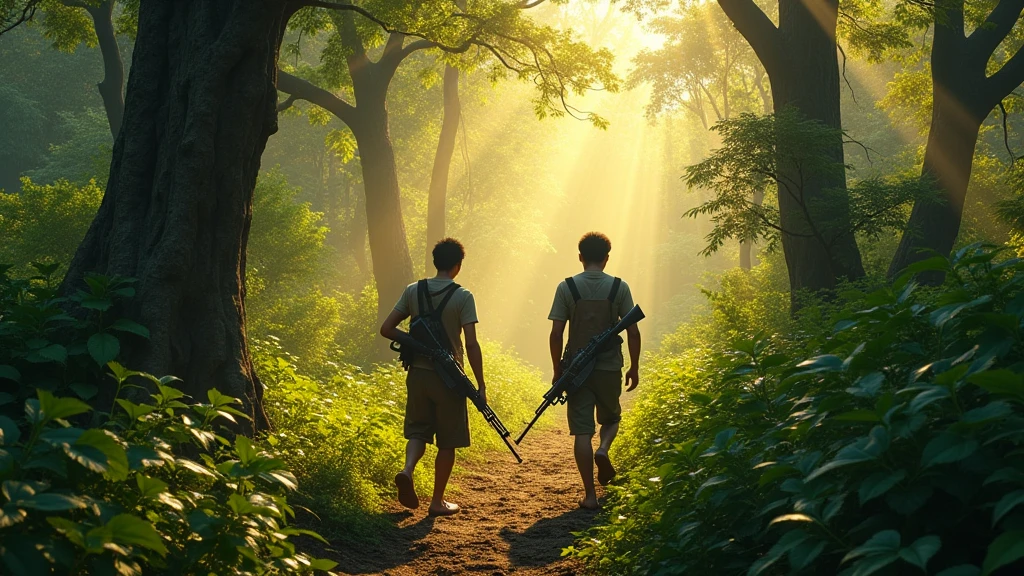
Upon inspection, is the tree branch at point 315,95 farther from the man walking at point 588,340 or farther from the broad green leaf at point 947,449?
the broad green leaf at point 947,449

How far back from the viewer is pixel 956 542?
250cm

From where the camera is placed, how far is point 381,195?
1656cm

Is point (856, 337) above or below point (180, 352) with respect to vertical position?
below

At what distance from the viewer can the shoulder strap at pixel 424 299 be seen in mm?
6656

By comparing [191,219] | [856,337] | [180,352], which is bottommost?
[856,337]

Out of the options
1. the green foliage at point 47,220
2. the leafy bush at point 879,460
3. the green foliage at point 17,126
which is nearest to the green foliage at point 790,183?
the leafy bush at point 879,460

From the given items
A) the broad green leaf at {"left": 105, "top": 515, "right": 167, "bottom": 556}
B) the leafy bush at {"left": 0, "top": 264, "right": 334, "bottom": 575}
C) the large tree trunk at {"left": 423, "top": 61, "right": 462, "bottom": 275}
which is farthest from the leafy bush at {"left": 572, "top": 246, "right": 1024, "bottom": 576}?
the large tree trunk at {"left": 423, "top": 61, "right": 462, "bottom": 275}

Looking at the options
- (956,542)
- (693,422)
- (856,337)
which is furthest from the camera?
(693,422)

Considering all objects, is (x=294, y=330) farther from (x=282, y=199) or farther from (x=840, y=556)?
(x=840, y=556)

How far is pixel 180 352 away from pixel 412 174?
35.6 meters

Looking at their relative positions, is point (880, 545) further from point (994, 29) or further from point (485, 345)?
point (485, 345)

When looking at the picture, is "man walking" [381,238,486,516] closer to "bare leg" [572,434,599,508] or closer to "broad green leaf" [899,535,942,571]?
A: "bare leg" [572,434,599,508]

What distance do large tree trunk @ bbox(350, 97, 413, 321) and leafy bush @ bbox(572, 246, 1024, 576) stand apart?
12827mm

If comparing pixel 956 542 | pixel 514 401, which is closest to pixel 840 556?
pixel 956 542
